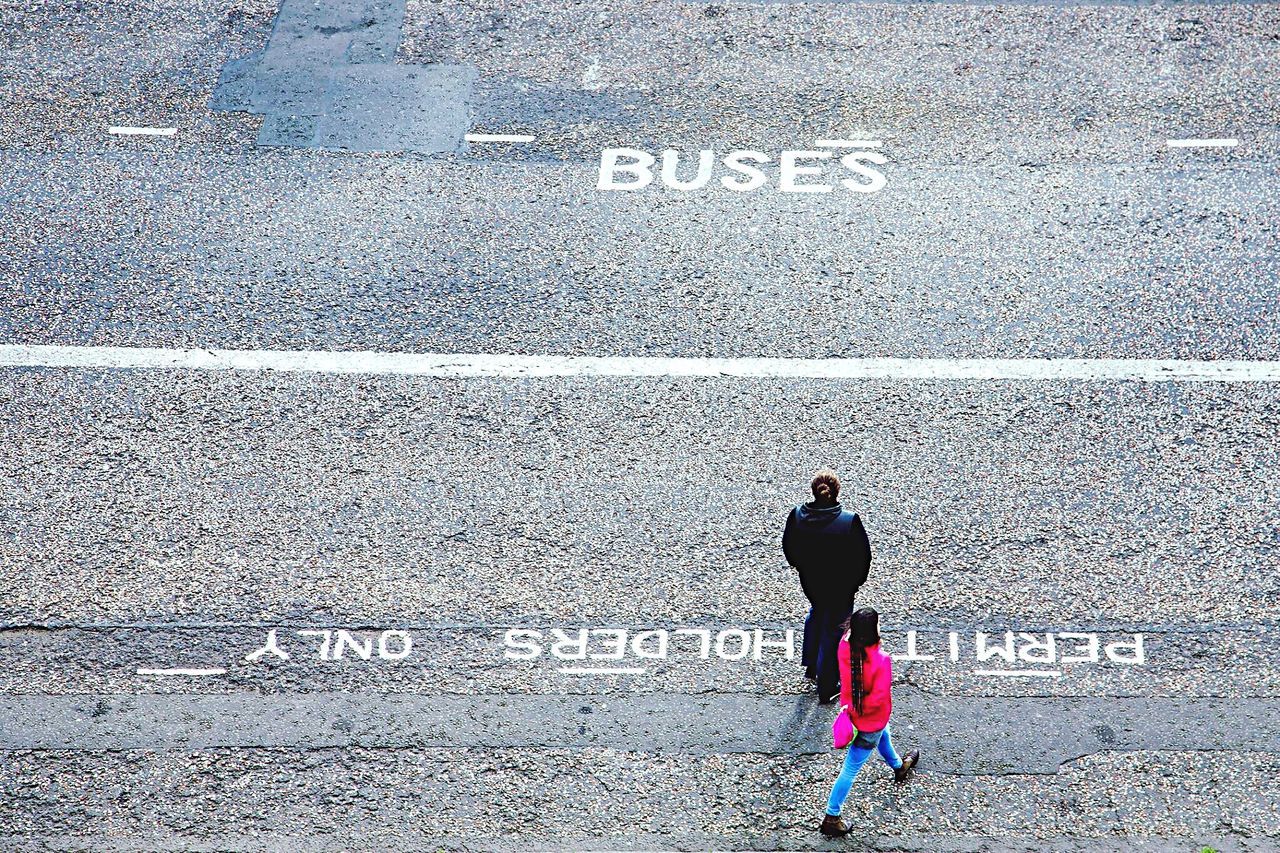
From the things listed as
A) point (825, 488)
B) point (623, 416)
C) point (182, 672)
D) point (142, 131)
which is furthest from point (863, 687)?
point (142, 131)

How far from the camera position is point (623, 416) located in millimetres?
8453

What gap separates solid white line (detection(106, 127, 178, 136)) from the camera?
1083 cm

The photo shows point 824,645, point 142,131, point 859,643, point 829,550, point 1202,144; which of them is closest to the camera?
point 859,643

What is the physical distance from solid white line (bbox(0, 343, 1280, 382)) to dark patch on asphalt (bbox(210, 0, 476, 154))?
2.48m

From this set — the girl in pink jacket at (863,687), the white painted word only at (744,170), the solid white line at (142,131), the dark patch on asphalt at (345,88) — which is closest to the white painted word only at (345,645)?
the girl in pink jacket at (863,687)

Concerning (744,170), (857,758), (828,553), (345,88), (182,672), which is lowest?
(857,758)

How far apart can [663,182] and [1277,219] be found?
4324 millimetres

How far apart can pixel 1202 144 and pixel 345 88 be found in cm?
667

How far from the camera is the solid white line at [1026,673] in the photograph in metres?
Result: 6.89

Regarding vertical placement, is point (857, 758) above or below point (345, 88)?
below

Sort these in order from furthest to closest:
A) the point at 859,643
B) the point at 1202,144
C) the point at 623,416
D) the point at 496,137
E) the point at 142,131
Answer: the point at 142,131, the point at 496,137, the point at 1202,144, the point at 623,416, the point at 859,643

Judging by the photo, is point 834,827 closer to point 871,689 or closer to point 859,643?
point 871,689

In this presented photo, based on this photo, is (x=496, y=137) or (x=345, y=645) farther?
(x=496, y=137)

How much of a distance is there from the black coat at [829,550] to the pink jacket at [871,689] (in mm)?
572
